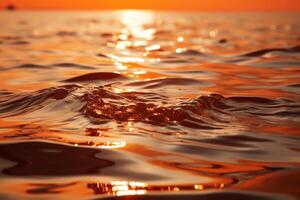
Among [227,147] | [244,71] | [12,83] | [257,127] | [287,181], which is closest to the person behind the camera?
[287,181]

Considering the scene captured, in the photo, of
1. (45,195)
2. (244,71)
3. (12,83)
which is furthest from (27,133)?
(244,71)

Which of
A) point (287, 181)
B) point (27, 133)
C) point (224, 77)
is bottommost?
point (287, 181)

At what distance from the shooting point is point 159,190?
8.42 ft

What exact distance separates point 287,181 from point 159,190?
0.80 meters

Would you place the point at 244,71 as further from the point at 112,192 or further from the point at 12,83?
the point at 112,192

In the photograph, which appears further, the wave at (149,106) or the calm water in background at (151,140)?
the wave at (149,106)

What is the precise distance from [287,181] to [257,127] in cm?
133

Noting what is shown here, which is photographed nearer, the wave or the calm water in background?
the calm water in background

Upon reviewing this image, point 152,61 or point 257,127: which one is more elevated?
point 152,61

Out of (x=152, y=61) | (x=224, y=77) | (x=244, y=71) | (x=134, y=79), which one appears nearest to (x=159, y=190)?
(x=134, y=79)

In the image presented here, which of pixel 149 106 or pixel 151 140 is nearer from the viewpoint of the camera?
pixel 151 140

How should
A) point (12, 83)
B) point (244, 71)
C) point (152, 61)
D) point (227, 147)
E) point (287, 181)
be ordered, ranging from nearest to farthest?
point (287, 181)
point (227, 147)
point (12, 83)
point (244, 71)
point (152, 61)

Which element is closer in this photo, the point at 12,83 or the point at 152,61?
the point at 12,83

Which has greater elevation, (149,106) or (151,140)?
(149,106)
